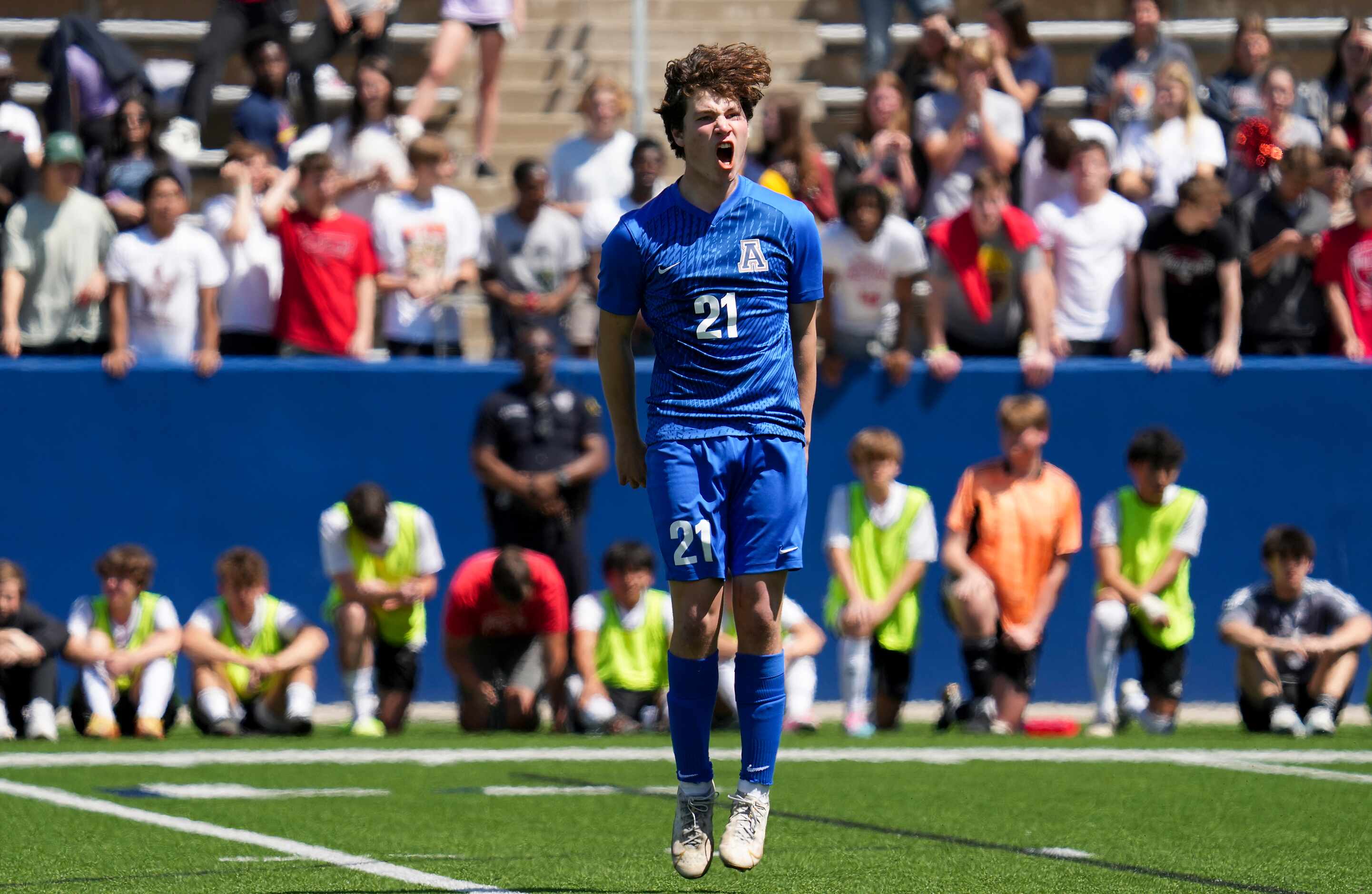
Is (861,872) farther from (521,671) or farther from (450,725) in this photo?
(450,725)

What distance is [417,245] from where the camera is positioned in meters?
13.6

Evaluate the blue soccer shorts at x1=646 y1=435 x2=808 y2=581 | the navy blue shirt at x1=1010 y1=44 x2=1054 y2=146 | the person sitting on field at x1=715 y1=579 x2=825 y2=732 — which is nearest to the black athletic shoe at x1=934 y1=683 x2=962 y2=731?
the person sitting on field at x1=715 y1=579 x2=825 y2=732

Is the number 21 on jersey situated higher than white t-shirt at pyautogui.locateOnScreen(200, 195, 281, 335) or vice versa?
white t-shirt at pyautogui.locateOnScreen(200, 195, 281, 335)

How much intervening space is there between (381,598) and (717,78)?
6930mm

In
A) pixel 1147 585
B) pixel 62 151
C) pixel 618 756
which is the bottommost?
pixel 618 756

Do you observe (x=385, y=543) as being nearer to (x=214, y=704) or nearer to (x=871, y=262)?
(x=214, y=704)

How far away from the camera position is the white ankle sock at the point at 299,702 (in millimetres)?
11867

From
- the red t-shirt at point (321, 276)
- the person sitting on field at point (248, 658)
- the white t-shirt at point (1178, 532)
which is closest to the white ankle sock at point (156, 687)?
the person sitting on field at point (248, 658)

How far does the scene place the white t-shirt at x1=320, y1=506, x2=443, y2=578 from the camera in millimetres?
12383

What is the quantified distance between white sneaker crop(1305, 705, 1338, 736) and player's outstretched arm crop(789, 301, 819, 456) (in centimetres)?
629

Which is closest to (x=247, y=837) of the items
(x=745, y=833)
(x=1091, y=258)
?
(x=745, y=833)

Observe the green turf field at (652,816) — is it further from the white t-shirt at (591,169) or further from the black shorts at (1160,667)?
the white t-shirt at (591,169)

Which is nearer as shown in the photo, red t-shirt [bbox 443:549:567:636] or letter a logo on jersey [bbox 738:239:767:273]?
letter a logo on jersey [bbox 738:239:767:273]

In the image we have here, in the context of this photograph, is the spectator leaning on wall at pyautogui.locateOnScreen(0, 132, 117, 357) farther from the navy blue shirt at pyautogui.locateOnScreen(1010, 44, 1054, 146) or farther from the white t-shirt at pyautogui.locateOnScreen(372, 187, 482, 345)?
the navy blue shirt at pyautogui.locateOnScreen(1010, 44, 1054, 146)
